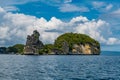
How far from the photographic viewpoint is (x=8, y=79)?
7769 cm

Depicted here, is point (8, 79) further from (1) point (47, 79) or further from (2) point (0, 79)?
(1) point (47, 79)

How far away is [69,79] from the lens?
8025 cm

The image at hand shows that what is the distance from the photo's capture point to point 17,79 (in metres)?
77.9

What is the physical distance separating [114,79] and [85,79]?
22.9 ft

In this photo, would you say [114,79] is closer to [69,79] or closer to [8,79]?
[69,79]

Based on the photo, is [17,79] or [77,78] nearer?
[17,79]

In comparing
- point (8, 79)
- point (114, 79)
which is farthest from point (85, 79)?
point (8, 79)

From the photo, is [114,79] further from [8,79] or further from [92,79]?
[8,79]

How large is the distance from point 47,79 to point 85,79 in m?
9.26

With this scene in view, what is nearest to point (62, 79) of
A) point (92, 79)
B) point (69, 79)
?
point (69, 79)

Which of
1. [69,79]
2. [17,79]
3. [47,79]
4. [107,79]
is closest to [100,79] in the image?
→ [107,79]

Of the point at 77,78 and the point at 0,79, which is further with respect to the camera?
the point at 77,78

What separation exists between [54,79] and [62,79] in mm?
2045

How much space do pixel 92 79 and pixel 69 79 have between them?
18.1 feet
